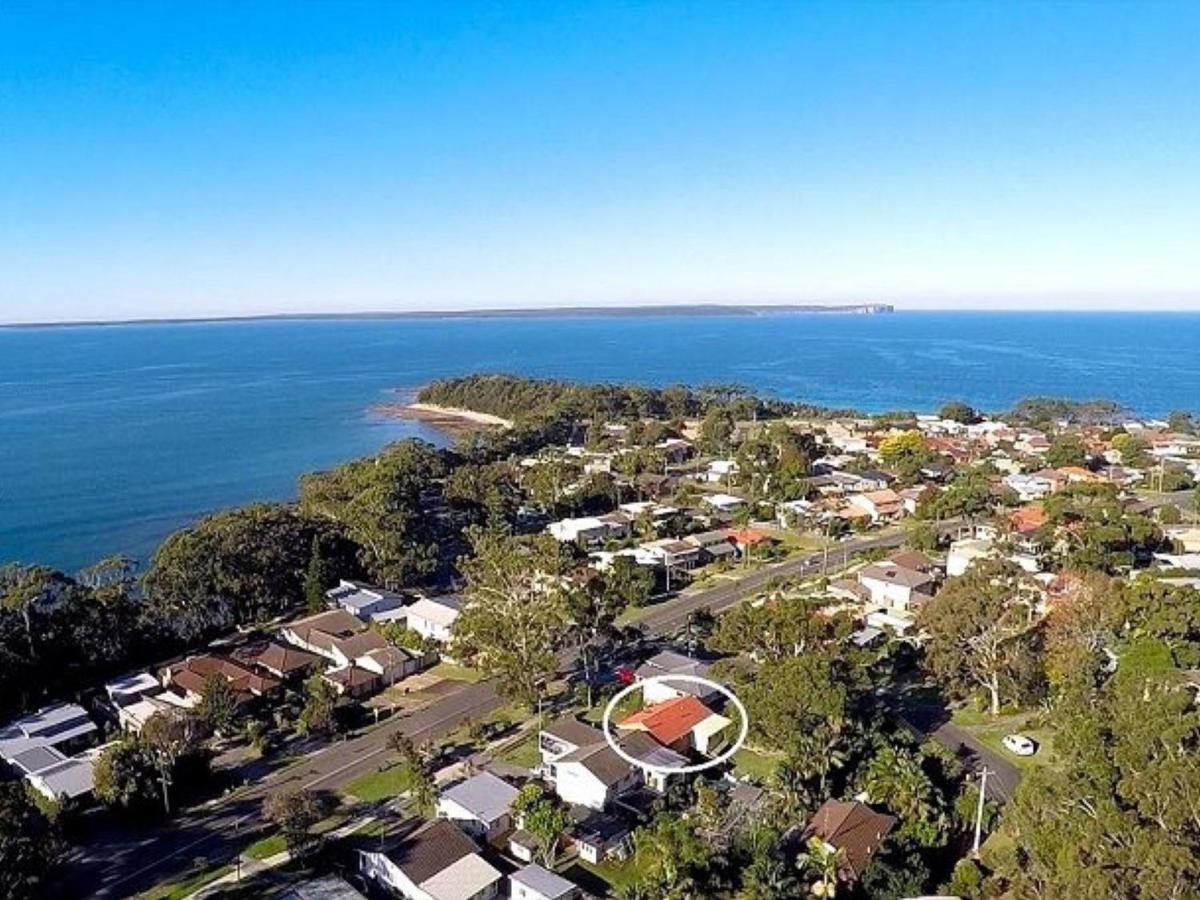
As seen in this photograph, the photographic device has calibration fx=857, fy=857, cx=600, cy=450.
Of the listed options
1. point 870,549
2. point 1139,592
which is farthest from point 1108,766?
point 870,549

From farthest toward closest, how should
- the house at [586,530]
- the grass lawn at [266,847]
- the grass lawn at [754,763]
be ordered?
1. the house at [586,530]
2. the grass lawn at [754,763]
3. the grass lawn at [266,847]

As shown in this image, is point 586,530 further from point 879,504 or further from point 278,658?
point 278,658

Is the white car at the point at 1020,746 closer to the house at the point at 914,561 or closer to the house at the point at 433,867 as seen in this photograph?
the house at the point at 914,561

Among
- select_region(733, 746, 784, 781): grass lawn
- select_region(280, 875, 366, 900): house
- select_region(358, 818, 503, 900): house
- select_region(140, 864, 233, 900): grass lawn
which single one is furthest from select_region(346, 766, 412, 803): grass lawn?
select_region(733, 746, 784, 781): grass lawn

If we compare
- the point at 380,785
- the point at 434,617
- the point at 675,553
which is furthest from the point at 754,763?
the point at 675,553

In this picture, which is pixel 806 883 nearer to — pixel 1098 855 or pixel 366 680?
pixel 1098 855

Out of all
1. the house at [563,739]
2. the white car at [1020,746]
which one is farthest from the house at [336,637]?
the white car at [1020,746]
